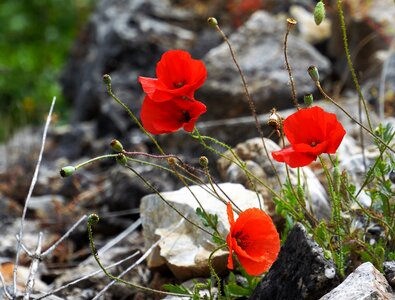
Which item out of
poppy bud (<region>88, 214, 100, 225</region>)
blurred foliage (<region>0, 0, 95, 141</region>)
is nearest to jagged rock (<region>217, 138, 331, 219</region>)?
poppy bud (<region>88, 214, 100, 225</region>)

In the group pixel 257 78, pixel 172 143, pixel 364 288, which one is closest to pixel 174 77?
pixel 364 288

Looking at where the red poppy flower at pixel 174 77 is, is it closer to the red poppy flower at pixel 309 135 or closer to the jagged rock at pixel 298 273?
the red poppy flower at pixel 309 135

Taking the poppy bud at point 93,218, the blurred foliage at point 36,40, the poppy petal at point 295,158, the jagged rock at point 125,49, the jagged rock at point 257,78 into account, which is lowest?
the blurred foliage at point 36,40

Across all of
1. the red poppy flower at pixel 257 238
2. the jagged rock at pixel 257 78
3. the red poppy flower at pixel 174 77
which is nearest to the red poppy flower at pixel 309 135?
the red poppy flower at pixel 257 238

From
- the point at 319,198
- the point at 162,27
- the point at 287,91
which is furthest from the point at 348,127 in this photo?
the point at 162,27

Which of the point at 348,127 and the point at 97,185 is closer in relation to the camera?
the point at 348,127

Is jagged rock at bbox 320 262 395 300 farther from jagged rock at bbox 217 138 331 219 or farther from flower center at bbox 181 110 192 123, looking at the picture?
jagged rock at bbox 217 138 331 219

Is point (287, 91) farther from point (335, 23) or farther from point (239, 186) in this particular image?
point (239, 186)

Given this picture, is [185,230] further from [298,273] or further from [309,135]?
[309,135]
